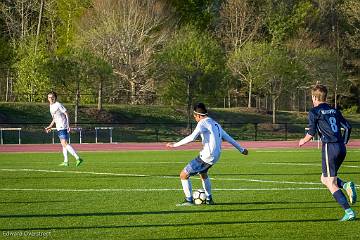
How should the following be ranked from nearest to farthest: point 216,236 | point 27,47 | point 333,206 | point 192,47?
1. point 216,236
2. point 333,206
3. point 192,47
4. point 27,47

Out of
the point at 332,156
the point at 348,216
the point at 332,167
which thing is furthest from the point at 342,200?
the point at 332,156

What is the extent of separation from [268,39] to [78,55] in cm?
2680

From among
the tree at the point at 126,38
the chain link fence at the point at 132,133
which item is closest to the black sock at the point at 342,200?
the chain link fence at the point at 132,133

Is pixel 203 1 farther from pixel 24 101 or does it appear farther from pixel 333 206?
pixel 333 206

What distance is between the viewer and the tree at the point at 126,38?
6247 cm

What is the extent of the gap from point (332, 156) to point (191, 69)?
45.2m

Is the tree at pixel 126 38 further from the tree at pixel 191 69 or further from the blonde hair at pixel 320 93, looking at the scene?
the blonde hair at pixel 320 93

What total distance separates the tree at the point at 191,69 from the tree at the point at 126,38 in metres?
3.42

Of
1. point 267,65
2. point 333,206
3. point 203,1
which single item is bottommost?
point 333,206

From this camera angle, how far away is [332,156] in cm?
1245

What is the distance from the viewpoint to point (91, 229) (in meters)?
11.4

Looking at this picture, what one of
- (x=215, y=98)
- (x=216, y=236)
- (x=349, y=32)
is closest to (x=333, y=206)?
(x=216, y=236)

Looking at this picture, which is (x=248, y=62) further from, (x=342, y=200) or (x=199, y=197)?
(x=342, y=200)

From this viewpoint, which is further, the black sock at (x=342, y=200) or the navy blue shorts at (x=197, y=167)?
the navy blue shorts at (x=197, y=167)
